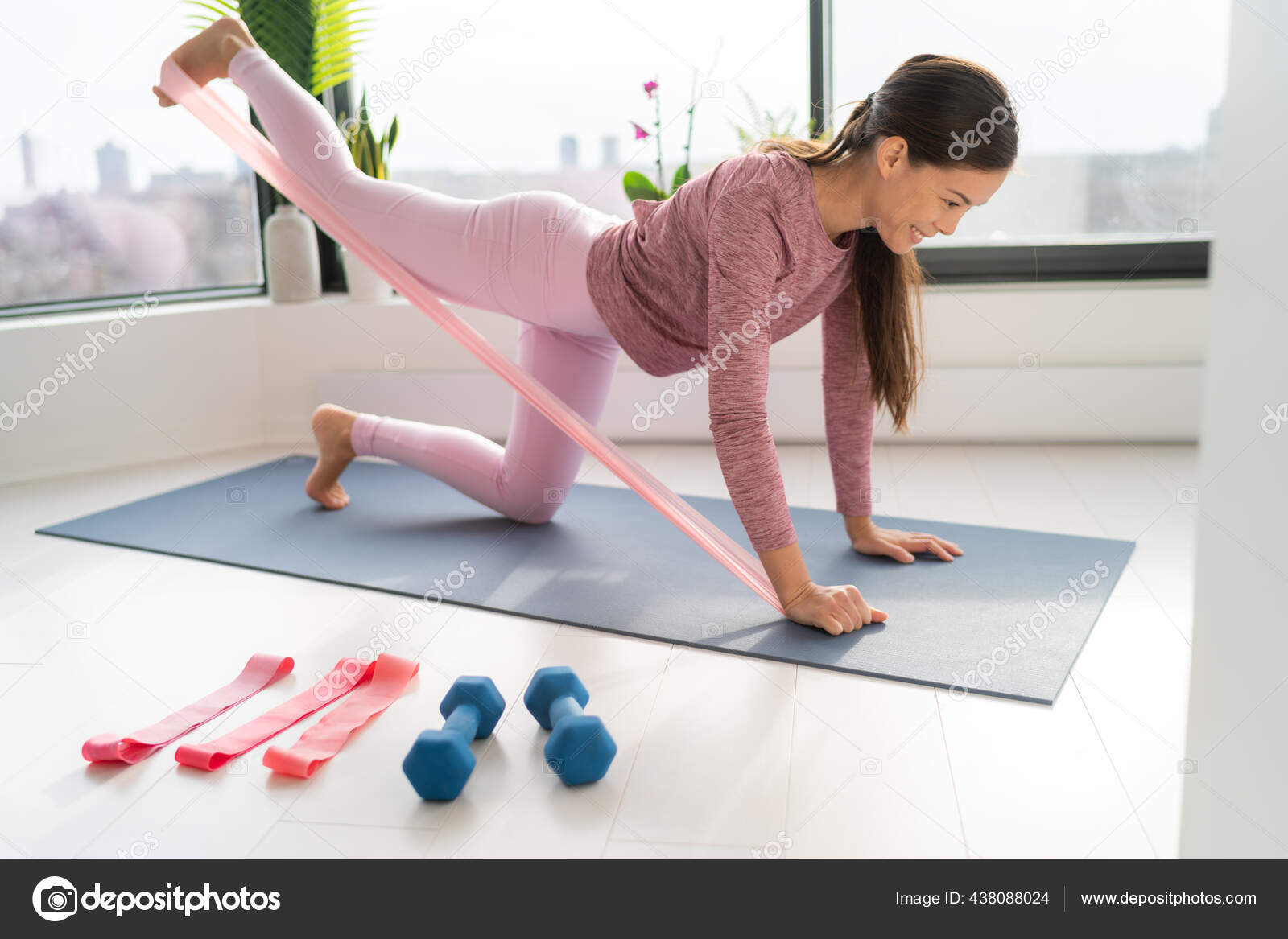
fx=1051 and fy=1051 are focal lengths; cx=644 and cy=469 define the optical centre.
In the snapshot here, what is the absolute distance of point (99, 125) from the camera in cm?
264

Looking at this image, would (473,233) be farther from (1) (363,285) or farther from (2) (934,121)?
(1) (363,285)

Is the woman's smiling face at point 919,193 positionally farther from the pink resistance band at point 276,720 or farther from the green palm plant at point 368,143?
the green palm plant at point 368,143

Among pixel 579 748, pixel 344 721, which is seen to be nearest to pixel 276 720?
pixel 344 721

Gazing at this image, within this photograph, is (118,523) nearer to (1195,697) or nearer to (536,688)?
(536,688)

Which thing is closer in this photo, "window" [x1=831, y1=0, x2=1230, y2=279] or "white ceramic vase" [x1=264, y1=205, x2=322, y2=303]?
"window" [x1=831, y1=0, x2=1230, y2=279]

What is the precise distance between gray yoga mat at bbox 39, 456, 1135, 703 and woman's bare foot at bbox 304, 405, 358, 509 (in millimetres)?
38

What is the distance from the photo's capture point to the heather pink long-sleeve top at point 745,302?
1.38 meters

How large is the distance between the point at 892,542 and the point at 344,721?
982 mm

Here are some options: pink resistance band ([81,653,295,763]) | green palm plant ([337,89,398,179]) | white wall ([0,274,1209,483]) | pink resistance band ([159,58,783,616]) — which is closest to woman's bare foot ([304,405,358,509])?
pink resistance band ([159,58,783,616])

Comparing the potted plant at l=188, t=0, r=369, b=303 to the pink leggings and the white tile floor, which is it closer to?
the pink leggings

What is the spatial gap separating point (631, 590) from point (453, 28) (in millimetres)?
1857
